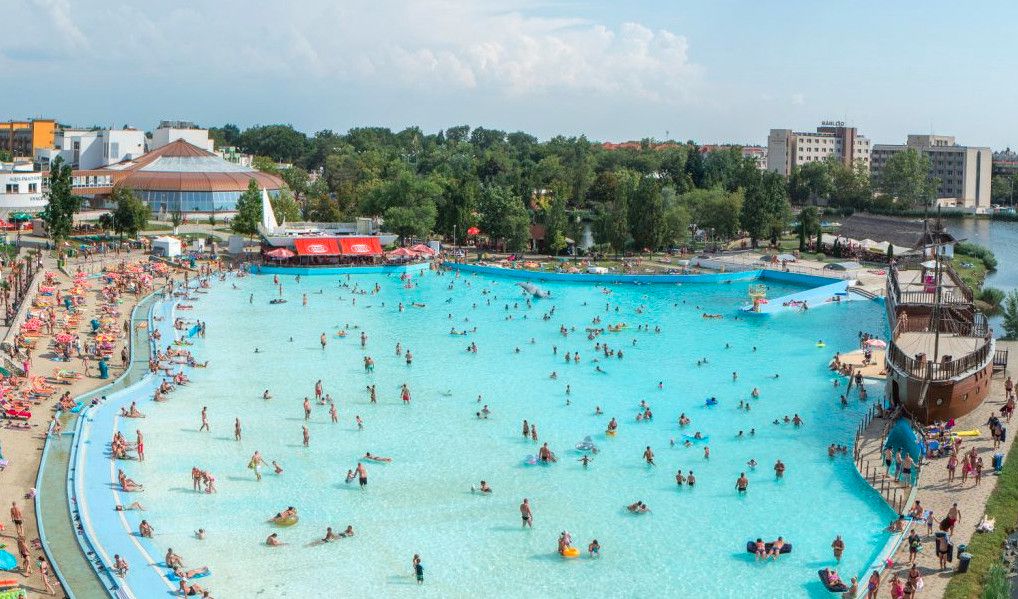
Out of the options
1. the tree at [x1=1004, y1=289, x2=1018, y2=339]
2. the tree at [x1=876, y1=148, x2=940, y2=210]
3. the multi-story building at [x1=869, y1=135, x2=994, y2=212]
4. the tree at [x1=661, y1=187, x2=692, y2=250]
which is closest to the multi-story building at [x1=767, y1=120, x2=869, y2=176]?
the multi-story building at [x1=869, y1=135, x2=994, y2=212]

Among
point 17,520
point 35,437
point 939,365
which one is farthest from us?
point 939,365

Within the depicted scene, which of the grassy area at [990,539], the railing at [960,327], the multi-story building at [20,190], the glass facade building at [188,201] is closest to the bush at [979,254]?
the railing at [960,327]

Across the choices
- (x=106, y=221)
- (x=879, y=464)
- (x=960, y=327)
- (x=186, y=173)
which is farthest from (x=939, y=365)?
(x=186, y=173)

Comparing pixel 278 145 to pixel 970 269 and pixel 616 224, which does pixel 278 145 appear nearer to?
pixel 616 224

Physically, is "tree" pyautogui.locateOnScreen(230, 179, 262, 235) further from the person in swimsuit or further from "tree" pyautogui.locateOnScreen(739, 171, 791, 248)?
the person in swimsuit

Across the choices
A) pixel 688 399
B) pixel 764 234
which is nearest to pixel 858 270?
pixel 764 234

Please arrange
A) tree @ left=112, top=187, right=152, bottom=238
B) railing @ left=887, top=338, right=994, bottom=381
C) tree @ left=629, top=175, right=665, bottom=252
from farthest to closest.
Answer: tree @ left=629, top=175, right=665, bottom=252
tree @ left=112, top=187, right=152, bottom=238
railing @ left=887, top=338, right=994, bottom=381

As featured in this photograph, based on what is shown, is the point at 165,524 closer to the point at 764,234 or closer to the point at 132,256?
the point at 132,256
